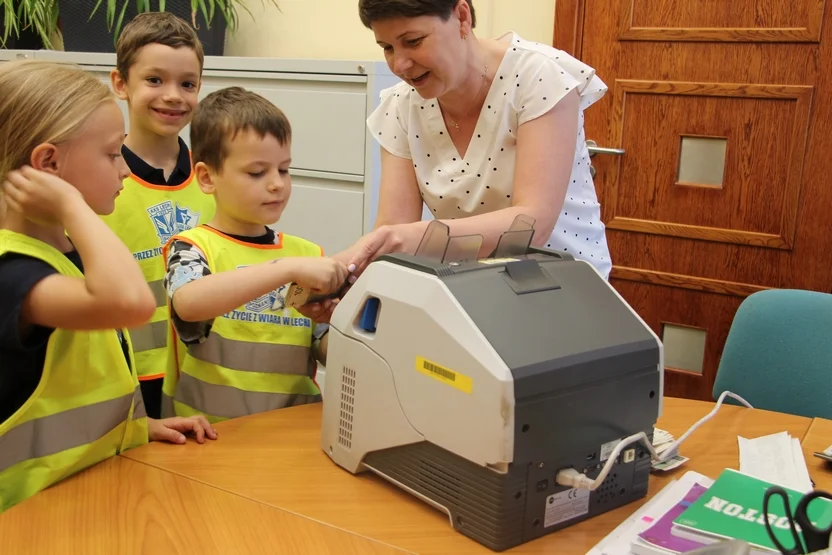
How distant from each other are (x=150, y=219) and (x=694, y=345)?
72.5 inches

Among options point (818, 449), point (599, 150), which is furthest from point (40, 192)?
point (599, 150)

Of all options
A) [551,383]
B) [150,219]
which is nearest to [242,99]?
[150,219]

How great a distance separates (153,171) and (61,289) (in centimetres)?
82

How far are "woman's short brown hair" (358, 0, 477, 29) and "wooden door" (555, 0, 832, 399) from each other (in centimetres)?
137

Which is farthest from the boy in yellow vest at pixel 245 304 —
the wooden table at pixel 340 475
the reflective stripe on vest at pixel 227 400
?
the wooden table at pixel 340 475

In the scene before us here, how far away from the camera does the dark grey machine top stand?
0.91m

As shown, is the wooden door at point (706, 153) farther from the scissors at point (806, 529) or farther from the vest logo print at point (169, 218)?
the scissors at point (806, 529)

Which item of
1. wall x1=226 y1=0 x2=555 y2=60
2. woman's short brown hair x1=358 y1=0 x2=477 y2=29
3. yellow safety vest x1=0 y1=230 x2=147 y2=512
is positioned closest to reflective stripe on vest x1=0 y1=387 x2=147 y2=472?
yellow safety vest x1=0 y1=230 x2=147 y2=512

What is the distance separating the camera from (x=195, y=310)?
130 centimetres

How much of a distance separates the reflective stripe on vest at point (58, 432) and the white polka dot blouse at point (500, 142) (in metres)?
0.82

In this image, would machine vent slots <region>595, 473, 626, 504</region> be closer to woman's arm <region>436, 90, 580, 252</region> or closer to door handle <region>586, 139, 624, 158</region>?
woman's arm <region>436, 90, 580, 252</region>

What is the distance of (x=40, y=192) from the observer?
109cm

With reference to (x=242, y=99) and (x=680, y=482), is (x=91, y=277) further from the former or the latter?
(x=680, y=482)

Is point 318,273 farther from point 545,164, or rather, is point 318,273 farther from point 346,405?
point 545,164
